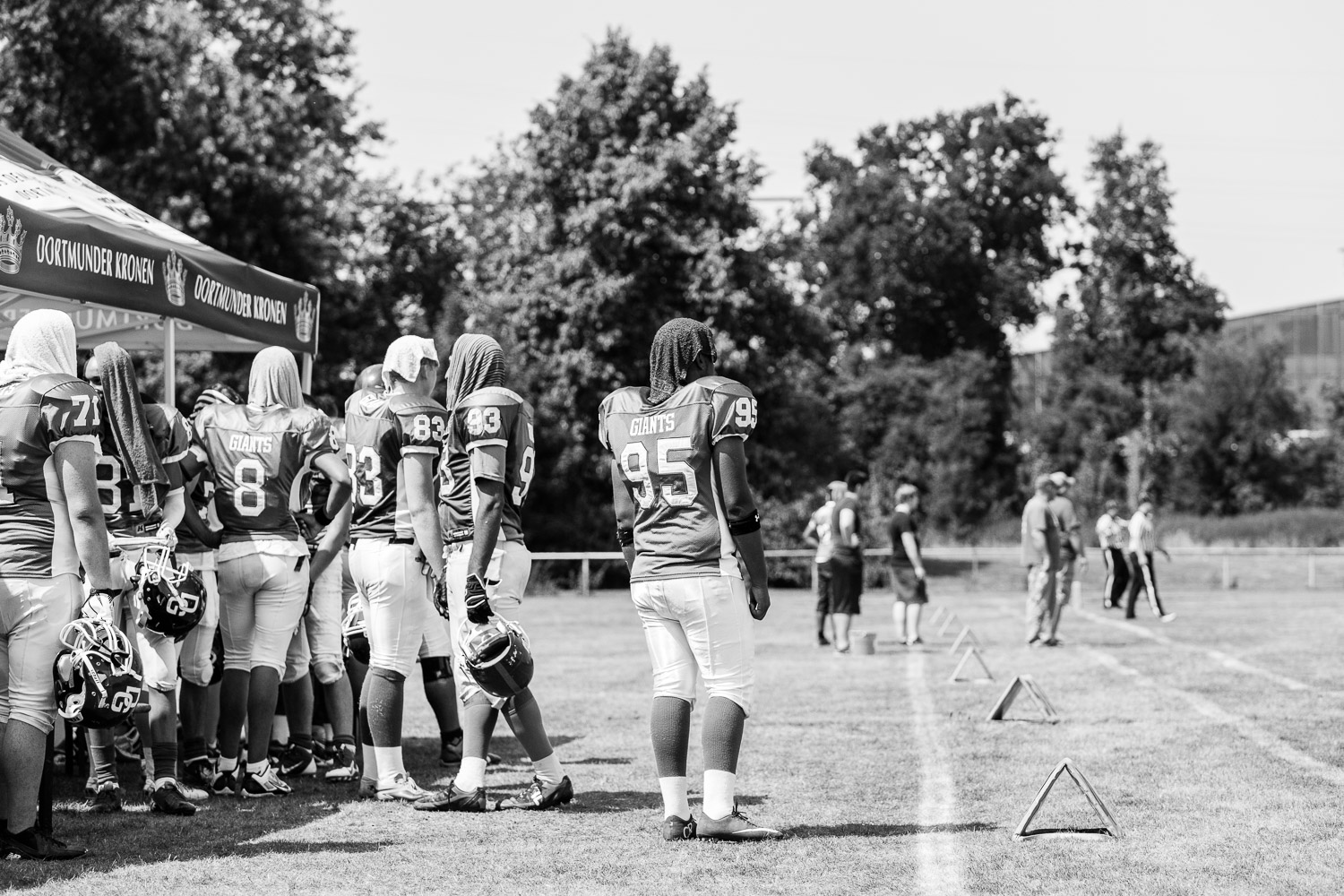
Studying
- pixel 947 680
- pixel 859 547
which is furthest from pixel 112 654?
pixel 859 547

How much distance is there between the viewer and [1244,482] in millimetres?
56812

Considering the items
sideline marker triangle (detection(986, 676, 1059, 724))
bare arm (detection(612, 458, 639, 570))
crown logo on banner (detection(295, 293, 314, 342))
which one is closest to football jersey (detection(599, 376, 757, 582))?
bare arm (detection(612, 458, 639, 570))

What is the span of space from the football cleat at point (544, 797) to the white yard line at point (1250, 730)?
404 centimetres

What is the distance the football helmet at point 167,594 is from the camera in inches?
275

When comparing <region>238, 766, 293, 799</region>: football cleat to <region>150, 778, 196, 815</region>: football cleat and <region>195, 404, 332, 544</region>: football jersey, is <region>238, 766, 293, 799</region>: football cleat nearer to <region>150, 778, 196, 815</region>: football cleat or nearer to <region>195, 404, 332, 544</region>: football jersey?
<region>150, 778, 196, 815</region>: football cleat

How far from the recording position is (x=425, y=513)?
6.98m

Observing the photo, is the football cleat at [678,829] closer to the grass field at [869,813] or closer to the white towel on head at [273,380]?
the grass field at [869,813]

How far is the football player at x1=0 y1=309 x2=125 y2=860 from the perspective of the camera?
584 centimetres

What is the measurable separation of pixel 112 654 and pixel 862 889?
3059 millimetres

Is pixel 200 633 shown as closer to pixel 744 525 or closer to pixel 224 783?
pixel 224 783

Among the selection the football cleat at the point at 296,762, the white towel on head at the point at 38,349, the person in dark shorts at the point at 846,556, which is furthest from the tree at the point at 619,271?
the white towel on head at the point at 38,349

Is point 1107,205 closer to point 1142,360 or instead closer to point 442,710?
point 1142,360

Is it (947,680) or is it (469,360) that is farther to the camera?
(947,680)

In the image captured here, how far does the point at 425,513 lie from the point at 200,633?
171 centimetres
